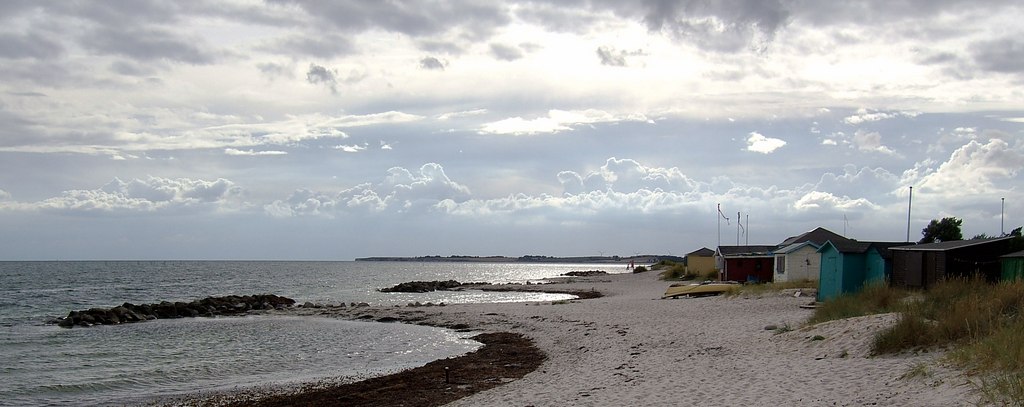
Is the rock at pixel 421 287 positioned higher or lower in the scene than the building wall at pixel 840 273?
lower

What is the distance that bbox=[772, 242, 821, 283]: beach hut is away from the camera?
37.9 m

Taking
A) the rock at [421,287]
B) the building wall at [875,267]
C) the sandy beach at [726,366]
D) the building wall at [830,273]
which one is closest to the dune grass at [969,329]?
the sandy beach at [726,366]

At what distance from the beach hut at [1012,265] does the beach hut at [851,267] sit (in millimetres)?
3815

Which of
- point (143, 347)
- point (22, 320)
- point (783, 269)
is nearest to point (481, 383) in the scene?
point (143, 347)

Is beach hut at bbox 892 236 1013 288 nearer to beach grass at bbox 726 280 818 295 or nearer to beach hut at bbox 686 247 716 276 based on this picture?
beach grass at bbox 726 280 818 295

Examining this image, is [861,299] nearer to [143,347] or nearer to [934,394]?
[934,394]

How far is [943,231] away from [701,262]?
17.7 meters

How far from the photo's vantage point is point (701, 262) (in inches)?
2359

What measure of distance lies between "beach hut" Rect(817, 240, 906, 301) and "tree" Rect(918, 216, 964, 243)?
33212mm

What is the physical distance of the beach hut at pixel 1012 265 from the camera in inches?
858

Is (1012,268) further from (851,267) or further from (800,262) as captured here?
(800,262)

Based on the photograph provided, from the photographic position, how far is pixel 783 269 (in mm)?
39969

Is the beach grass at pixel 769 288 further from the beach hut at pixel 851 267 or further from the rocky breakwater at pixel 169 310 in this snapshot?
the rocky breakwater at pixel 169 310

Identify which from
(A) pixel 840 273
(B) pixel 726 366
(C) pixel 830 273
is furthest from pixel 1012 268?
(B) pixel 726 366
